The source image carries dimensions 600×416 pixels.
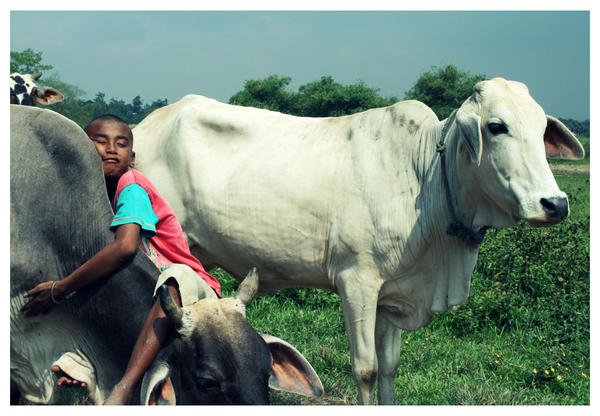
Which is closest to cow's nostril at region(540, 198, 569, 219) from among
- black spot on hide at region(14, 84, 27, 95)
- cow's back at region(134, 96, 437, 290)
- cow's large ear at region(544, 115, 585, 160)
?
cow's large ear at region(544, 115, 585, 160)

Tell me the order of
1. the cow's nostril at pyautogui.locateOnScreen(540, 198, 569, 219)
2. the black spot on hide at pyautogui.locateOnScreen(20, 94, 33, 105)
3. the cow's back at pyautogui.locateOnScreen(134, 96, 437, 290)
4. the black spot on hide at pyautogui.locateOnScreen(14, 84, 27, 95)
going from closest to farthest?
1. the cow's nostril at pyautogui.locateOnScreen(540, 198, 569, 219)
2. the cow's back at pyautogui.locateOnScreen(134, 96, 437, 290)
3. the black spot on hide at pyautogui.locateOnScreen(20, 94, 33, 105)
4. the black spot on hide at pyautogui.locateOnScreen(14, 84, 27, 95)

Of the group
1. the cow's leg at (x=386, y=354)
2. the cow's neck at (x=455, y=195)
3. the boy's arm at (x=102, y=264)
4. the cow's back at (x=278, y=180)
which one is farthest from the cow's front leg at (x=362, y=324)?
the boy's arm at (x=102, y=264)

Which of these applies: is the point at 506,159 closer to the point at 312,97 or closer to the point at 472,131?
the point at 472,131

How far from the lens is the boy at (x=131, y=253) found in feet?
7.23

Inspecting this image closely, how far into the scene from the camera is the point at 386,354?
3.77 metres

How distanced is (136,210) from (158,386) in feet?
2.48

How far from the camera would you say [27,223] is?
265 cm

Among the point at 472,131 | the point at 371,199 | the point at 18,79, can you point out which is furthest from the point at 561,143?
the point at 18,79

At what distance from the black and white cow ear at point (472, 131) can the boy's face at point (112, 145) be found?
163 cm

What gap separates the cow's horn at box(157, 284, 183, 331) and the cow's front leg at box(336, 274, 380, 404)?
146 centimetres

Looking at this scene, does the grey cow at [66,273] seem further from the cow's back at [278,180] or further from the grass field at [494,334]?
the grass field at [494,334]

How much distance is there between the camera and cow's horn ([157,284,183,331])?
6.91 ft

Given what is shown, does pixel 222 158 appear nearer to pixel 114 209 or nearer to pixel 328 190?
pixel 328 190

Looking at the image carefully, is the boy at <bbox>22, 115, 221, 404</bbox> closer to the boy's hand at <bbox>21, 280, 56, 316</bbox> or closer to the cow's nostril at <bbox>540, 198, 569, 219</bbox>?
the boy's hand at <bbox>21, 280, 56, 316</bbox>
